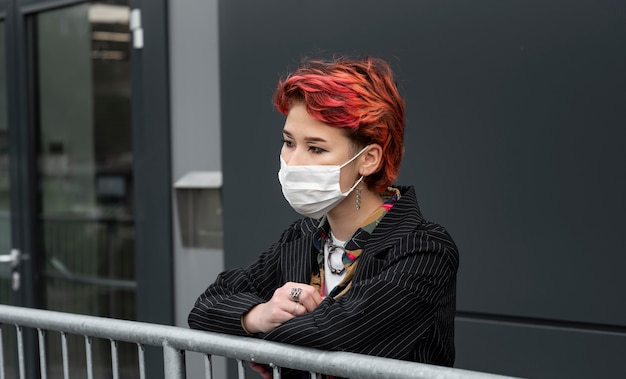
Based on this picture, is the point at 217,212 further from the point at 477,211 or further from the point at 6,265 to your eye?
the point at 6,265

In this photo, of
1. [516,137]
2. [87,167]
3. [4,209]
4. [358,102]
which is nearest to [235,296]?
[358,102]

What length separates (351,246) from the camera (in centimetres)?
188

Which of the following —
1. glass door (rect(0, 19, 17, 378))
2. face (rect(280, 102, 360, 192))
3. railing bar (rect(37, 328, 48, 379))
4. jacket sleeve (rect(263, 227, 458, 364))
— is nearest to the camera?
jacket sleeve (rect(263, 227, 458, 364))

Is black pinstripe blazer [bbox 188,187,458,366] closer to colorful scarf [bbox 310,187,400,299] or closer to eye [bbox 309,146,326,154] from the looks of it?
colorful scarf [bbox 310,187,400,299]

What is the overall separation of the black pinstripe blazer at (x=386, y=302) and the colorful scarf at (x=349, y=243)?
18mm

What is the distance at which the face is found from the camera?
1852 mm

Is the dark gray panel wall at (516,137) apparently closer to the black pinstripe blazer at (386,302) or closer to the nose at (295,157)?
the black pinstripe blazer at (386,302)

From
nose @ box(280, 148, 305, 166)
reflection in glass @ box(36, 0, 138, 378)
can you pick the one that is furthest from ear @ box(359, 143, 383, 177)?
reflection in glass @ box(36, 0, 138, 378)

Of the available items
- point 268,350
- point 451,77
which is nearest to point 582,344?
point 451,77

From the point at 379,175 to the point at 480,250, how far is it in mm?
1092

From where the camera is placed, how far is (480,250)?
9.57 ft

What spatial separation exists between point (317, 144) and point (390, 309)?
40 centimetres

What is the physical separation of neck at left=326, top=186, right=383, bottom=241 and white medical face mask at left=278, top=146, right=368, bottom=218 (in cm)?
2

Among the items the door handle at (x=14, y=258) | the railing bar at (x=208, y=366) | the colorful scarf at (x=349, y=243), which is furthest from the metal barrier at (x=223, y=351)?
the door handle at (x=14, y=258)
